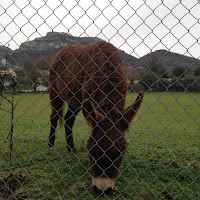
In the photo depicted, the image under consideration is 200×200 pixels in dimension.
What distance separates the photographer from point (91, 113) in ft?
9.34

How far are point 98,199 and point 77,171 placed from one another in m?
1.05

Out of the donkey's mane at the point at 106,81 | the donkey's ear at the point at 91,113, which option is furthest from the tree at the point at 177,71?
the donkey's ear at the point at 91,113

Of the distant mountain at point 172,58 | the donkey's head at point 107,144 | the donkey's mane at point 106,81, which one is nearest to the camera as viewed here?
the distant mountain at point 172,58

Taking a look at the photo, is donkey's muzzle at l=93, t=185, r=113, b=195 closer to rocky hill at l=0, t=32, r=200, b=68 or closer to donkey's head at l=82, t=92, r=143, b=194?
donkey's head at l=82, t=92, r=143, b=194

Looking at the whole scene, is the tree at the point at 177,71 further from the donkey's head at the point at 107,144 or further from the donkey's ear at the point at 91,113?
the donkey's ear at the point at 91,113

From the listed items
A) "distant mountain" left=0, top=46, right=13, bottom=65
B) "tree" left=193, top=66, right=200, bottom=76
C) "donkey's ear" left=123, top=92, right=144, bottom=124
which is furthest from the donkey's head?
"distant mountain" left=0, top=46, right=13, bottom=65

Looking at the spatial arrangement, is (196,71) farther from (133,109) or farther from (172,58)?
(133,109)

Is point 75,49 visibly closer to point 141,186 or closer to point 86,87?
point 86,87

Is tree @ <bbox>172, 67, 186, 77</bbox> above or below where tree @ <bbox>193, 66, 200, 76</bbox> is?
below

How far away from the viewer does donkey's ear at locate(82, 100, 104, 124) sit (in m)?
2.78

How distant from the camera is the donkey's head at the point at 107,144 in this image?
9.64ft

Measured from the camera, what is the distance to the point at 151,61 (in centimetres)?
248

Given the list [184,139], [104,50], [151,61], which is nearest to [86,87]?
[104,50]

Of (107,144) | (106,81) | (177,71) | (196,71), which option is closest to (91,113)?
(107,144)
